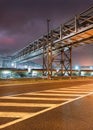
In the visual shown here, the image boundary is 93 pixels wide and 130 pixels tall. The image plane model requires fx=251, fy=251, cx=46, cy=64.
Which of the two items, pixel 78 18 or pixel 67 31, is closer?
pixel 78 18

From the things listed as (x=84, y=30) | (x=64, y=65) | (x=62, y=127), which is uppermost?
(x=84, y=30)

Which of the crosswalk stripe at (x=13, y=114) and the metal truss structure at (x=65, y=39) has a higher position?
the metal truss structure at (x=65, y=39)

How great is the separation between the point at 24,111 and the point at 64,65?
145ft

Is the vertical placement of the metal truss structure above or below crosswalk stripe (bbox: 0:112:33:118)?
above

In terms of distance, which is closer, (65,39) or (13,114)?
(13,114)

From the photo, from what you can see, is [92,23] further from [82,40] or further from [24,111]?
[24,111]

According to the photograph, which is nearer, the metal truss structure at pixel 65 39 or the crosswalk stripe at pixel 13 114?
the crosswalk stripe at pixel 13 114

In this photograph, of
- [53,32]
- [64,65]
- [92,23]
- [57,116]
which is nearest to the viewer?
[57,116]

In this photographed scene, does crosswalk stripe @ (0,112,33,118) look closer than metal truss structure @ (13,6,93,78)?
Yes

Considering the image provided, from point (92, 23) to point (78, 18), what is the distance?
11.3ft

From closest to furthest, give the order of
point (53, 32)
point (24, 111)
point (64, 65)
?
point (24, 111) < point (53, 32) < point (64, 65)

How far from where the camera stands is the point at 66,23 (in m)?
40.1

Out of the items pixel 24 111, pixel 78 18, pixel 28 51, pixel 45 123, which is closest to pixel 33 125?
pixel 45 123

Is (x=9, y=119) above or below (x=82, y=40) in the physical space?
below
